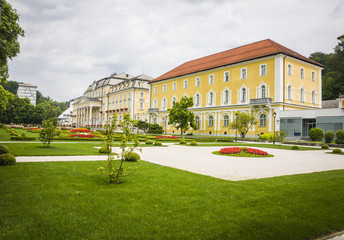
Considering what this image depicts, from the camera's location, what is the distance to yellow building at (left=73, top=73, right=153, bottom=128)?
66438mm

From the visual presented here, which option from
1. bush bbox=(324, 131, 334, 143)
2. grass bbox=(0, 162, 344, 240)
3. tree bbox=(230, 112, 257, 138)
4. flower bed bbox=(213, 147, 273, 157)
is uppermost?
tree bbox=(230, 112, 257, 138)

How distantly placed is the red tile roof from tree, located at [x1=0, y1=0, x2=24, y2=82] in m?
32.6

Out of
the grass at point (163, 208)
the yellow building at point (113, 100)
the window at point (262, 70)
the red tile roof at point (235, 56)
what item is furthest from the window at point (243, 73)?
the grass at point (163, 208)

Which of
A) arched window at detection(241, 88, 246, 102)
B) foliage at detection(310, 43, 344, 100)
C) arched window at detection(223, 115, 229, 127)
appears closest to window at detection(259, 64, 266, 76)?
arched window at detection(241, 88, 246, 102)

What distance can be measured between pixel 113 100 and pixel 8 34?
2428 inches

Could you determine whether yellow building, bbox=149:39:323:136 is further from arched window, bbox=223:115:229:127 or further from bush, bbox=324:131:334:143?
bush, bbox=324:131:334:143

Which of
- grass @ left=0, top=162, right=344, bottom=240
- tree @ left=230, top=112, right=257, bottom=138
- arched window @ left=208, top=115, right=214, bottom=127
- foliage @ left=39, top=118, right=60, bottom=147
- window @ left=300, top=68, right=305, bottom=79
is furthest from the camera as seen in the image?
arched window @ left=208, top=115, right=214, bottom=127

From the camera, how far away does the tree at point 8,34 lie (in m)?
14.0

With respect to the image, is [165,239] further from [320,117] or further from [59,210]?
[320,117]

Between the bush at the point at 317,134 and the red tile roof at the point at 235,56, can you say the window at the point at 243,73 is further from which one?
the bush at the point at 317,134

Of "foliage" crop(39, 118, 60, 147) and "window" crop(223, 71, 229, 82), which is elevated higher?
"window" crop(223, 71, 229, 82)

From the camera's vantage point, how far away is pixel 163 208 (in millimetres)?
4430

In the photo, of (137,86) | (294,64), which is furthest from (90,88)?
(294,64)

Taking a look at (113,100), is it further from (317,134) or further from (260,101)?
(317,134)
